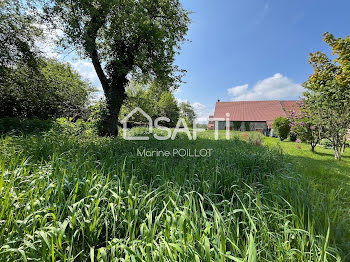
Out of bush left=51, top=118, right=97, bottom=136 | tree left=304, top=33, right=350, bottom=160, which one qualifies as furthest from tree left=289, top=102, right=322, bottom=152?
bush left=51, top=118, right=97, bottom=136

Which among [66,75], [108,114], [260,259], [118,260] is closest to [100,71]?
[108,114]

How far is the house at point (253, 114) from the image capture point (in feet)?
79.4

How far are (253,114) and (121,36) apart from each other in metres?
25.0

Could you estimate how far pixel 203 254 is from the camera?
1.08 metres

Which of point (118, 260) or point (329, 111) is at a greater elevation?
point (329, 111)

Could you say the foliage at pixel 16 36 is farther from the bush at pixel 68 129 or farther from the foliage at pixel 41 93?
the bush at pixel 68 129

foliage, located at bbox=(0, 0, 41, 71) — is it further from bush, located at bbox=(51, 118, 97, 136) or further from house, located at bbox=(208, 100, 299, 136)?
house, located at bbox=(208, 100, 299, 136)

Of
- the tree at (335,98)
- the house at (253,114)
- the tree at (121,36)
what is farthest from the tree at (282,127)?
the tree at (121,36)

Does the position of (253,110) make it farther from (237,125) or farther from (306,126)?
(306,126)

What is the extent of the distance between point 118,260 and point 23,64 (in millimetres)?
10384

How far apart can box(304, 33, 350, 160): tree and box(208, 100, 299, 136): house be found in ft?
51.0

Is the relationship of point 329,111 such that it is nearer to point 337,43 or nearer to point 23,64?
point 337,43

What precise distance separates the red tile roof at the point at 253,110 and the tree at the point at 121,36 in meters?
21.0

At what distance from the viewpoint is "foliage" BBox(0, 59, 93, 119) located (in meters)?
7.80
